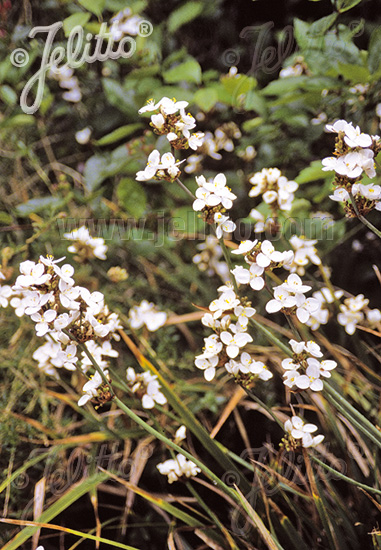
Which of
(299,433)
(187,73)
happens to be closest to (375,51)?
(187,73)

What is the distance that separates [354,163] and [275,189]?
0.43 m

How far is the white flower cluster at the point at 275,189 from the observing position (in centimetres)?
135

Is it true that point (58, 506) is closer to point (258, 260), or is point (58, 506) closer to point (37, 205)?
point (258, 260)

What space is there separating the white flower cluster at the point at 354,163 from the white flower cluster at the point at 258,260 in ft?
0.56

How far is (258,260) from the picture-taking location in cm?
96

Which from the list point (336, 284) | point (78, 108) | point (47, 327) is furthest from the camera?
point (78, 108)

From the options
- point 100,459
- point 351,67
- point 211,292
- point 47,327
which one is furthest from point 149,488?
point 351,67

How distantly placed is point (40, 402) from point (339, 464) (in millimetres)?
1037

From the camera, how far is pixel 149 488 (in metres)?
1.62

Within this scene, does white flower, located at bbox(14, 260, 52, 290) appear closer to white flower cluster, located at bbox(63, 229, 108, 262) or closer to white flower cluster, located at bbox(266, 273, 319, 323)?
white flower cluster, located at bbox(266, 273, 319, 323)

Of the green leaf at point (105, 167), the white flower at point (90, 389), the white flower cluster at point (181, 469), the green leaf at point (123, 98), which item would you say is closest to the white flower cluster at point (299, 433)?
the white flower cluster at point (181, 469)

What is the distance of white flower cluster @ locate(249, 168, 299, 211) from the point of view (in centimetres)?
135

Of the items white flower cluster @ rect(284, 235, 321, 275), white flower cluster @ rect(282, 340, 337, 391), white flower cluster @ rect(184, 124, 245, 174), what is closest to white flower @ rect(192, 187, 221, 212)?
white flower cluster @ rect(282, 340, 337, 391)

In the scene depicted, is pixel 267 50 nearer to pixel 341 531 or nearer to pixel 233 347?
pixel 233 347
